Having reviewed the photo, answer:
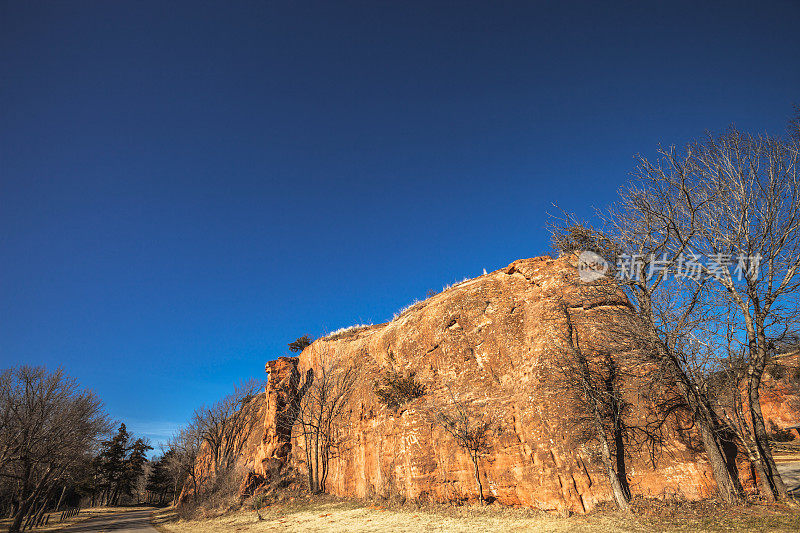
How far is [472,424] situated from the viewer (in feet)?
58.0

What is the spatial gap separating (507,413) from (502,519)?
438 cm

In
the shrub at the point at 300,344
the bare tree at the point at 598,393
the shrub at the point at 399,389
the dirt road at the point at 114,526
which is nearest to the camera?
the bare tree at the point at 598,393

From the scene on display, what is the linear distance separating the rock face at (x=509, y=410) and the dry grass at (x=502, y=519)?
943 mm

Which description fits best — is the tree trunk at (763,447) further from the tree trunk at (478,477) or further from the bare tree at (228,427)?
the bare tree at (228,427)

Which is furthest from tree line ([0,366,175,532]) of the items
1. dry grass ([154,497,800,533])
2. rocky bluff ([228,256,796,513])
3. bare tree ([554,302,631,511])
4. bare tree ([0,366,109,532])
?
bare tree ([554,302,631,511])

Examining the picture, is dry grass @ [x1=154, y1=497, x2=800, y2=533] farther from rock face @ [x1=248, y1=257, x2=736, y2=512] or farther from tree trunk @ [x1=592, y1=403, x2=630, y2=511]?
rock face @ [x1=248, y1=257, x2=736, y2=512]

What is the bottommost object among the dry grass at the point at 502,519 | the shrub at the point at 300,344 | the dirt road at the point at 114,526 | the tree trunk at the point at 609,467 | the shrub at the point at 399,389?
the dirt road at the point at 114,526

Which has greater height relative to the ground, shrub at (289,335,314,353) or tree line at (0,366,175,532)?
shrub at (289,335,314,353)

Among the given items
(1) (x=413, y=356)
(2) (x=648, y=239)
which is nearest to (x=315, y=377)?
(1) (x=413, y=356)

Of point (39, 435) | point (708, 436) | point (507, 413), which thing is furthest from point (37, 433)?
point (708, 436)

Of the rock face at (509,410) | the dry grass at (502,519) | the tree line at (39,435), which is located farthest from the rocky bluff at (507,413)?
the tree line at (39,435)

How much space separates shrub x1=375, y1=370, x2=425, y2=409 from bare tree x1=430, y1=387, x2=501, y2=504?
9.29 feet

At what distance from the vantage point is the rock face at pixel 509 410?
1320 centimetres

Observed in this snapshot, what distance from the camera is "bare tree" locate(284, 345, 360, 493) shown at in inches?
1102
